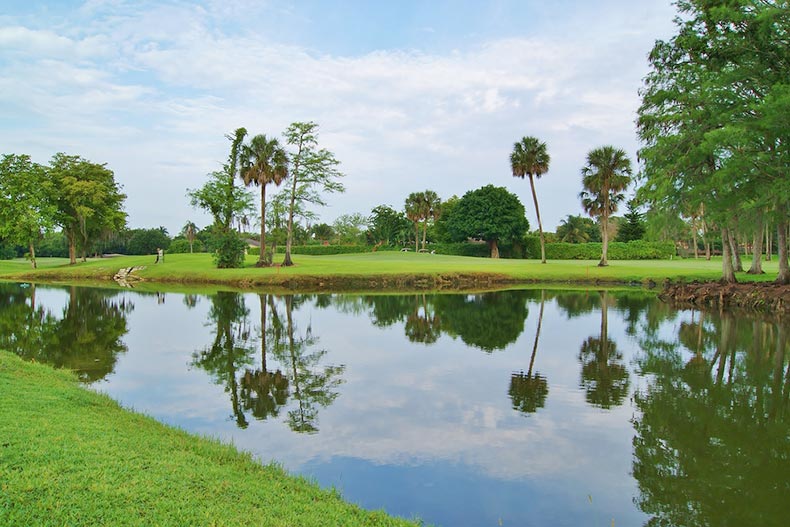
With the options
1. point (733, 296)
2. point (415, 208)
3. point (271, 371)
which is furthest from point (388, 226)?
point (271, 371)

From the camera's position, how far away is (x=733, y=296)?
99.6 ft

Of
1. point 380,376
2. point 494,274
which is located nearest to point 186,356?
point 380,376

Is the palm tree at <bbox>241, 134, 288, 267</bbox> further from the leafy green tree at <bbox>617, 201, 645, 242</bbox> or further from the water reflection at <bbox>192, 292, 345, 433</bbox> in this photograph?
the leafy green tree at <bbox>617, 201, 645, 242</bbox>

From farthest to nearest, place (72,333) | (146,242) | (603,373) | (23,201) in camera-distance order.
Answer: (146,242)
(23,201)
(72,333)
(603,373)

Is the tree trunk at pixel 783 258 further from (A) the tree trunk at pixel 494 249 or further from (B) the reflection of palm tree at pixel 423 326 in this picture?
(A) the tree trunk at pixel 494 249

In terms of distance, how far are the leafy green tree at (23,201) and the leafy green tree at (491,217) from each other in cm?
5396

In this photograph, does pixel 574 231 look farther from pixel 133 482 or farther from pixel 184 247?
pixel 133 482

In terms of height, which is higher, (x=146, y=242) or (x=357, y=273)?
(x=146, y=242)

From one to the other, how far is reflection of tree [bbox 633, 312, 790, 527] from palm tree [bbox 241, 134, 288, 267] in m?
39.0

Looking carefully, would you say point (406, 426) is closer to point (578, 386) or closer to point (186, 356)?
point (578, 386)

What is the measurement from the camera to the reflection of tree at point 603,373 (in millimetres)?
12344

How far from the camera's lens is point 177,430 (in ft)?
29.8

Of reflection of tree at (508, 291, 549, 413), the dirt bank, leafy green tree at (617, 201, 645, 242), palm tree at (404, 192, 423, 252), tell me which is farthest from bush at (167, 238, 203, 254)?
reflection of tree at (508, 291, 549, 413)

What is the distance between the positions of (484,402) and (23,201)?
59.0m
